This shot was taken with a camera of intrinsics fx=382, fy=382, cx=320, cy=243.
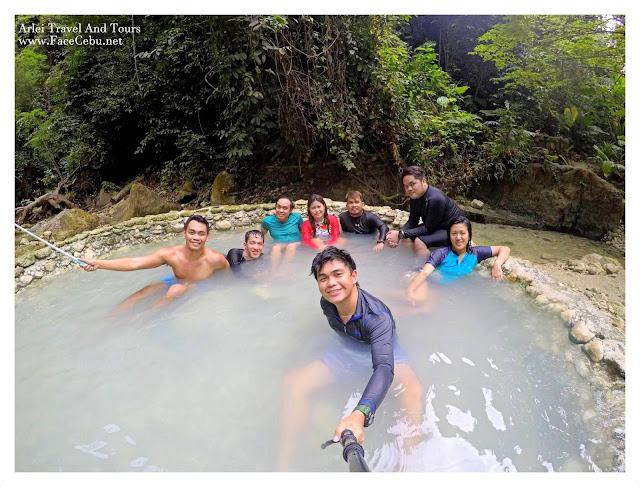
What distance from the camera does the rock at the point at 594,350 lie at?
94.9 inches

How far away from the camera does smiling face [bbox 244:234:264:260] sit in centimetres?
433

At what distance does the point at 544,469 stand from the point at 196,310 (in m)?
2.86

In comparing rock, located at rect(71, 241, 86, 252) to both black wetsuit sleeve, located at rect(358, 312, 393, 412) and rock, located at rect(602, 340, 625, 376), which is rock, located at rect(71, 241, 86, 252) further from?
rock, located at rect(602, 340, 625, 376)

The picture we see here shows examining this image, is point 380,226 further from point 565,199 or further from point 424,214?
point 565,199

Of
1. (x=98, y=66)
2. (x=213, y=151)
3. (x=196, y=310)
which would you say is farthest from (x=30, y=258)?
(x=98, y=66)

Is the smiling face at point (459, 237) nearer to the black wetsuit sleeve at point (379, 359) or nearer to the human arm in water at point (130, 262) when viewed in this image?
the black wetsuit sleeve at point (379, 359)

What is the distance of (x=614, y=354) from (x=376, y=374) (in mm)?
1575

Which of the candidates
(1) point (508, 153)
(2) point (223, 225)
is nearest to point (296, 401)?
(2) point (223, 225)

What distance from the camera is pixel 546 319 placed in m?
3.00

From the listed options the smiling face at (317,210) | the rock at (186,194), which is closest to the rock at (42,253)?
the smiling face at (317,210)

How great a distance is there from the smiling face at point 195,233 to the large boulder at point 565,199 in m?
6.62

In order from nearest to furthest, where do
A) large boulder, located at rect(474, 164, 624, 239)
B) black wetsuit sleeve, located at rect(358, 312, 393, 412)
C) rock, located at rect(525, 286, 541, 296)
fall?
1. black wetsuit sleeve, located at rect(358, 312, 393, 412)
2. rock, located at rect(525, 286, 541, 296)
3. large boulder, located at rect(474, 164, 624, 239)

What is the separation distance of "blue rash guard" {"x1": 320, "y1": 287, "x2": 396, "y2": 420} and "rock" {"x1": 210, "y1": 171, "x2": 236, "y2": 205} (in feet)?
19.7

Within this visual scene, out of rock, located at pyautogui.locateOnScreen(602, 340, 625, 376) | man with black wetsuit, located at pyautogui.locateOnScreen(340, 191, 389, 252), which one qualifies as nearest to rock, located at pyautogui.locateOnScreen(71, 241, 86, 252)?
man with black wetsuit, located at pyautogui.locateOnScreen(340, 191, 389, 252)
